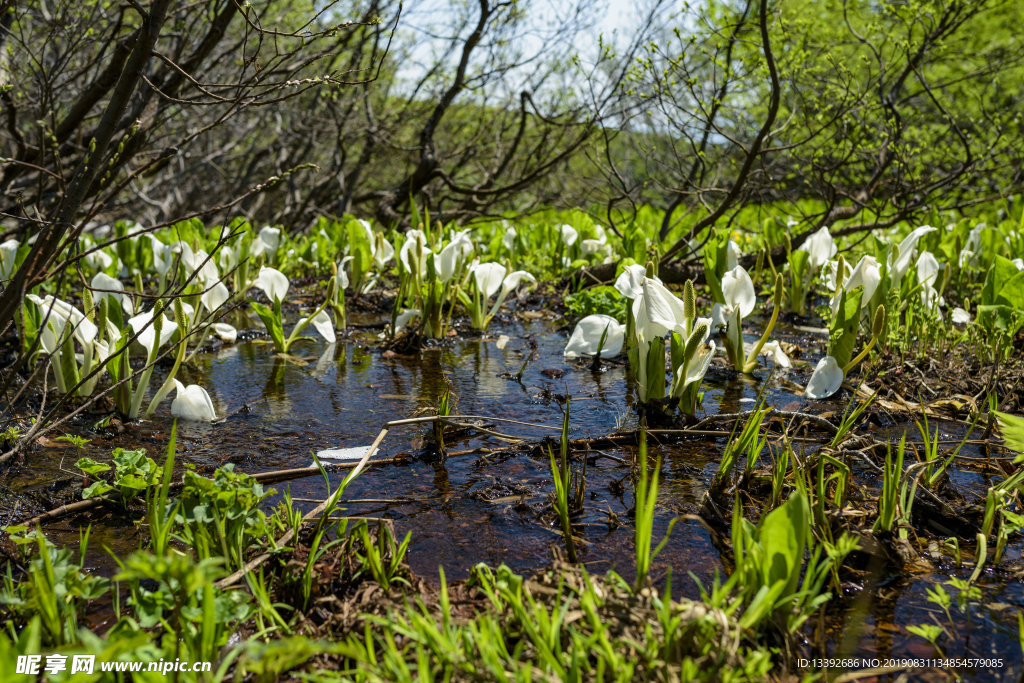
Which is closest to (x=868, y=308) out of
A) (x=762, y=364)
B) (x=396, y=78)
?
(x=762, y=364)

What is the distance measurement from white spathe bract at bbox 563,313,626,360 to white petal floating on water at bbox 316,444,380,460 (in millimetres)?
1095

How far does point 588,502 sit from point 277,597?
81 centimetres

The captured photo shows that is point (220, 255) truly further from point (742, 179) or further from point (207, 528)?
point (207, 528)

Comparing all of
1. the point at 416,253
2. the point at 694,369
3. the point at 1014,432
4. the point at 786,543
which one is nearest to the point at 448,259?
the point at 416,253

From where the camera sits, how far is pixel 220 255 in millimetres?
4762

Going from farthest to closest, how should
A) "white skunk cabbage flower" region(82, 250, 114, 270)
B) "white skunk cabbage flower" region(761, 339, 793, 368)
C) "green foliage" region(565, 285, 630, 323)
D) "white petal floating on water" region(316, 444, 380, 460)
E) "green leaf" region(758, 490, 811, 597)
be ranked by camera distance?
"white skunk cabbage flower" region(82, 250, 114, 270), "green foliage" region(565, 285, 630, 323), "white skunk cabbage flower" region(761, 339, 793, 368), "white petal floating on water" region(316, 444, 380, 460), "green leaf" region(758, 490, 811, 597)

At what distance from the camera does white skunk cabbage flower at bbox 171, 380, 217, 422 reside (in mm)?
2486

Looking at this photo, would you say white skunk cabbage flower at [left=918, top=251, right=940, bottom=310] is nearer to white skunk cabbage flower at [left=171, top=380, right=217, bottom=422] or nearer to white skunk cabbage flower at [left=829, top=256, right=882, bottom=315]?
white skunk cabbage flower at [left=829, top=256, right=882, bottom=315]

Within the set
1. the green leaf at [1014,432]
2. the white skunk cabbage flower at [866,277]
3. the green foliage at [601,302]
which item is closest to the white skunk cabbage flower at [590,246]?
the green foliage at [601,302]

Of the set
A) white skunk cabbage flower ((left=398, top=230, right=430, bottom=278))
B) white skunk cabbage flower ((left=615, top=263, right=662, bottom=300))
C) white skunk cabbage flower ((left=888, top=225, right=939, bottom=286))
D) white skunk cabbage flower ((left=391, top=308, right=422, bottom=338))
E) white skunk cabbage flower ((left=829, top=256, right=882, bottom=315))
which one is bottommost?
white skunk cabbage flower ((left=391, top=308, right=422, bottom=338))

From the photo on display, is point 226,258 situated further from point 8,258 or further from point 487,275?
point 487,275

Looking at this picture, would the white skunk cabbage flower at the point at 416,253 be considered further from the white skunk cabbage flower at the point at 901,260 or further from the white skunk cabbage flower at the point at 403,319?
the white skunk cabbage flower at the point at 901,260

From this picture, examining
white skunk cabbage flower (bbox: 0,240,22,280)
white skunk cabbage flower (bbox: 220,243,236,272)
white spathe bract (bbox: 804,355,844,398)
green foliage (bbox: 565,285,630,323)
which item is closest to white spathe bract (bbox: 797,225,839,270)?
green foliage (bbox: 565,285,630,323)

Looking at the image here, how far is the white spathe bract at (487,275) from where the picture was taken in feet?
13.2
